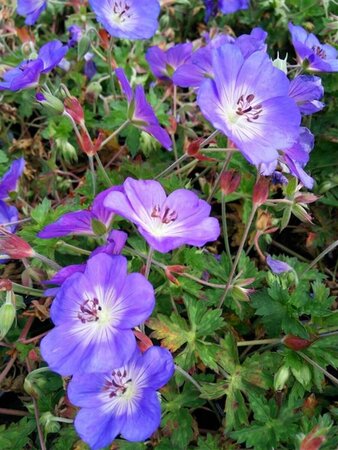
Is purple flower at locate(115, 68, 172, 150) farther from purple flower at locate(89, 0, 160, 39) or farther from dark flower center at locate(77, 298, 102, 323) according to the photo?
dark flower center at locate(77, 298, 102, 323)

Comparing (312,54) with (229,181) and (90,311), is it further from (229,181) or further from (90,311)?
(90,311)

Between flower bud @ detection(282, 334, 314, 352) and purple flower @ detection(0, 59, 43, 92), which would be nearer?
flower bud @ detection(282, 334, 314, 352)

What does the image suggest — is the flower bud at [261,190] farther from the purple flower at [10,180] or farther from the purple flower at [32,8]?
the purple flower at [32,8]

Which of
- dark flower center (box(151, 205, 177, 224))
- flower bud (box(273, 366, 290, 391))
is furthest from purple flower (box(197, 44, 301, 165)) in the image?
flower bud (box(273, 366, 290, 391))

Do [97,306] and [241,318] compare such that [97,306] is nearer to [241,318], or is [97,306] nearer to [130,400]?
[130,400]

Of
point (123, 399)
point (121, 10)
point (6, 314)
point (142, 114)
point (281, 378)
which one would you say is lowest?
point (281, 378)

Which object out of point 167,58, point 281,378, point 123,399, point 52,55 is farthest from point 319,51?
point 123,399

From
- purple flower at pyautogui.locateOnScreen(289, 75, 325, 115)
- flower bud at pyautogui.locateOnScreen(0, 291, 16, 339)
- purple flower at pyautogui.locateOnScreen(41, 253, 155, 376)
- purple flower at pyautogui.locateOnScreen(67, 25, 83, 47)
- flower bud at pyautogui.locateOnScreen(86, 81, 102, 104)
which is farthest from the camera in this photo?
purple flower at pyautogui.locateOnScreen(67, 25, 83, 47)
